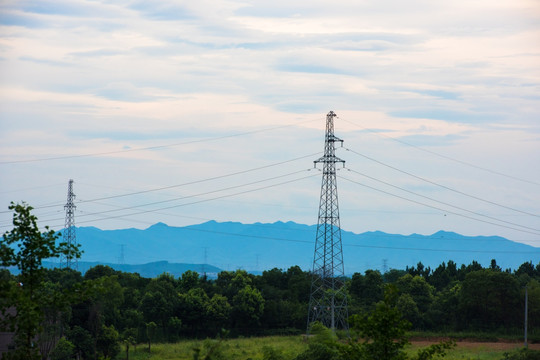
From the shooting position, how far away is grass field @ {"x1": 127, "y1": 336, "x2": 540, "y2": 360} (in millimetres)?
52750

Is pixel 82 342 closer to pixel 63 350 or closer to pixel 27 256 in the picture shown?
Answer: pixel 63 350

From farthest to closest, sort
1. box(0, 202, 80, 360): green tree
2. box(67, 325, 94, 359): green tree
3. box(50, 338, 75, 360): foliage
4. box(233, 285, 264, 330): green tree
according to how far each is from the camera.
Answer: box(233, 285, 264, 330): green tree < box(67, 325, 94, 359): green tree < box(50, 338, 75, 360): foliage < box(0, 202, 80, 360): green tree

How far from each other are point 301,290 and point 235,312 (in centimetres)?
1247

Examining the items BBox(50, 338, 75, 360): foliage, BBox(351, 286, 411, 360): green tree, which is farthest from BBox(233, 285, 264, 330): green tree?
BBox(351, 286, 411, 360): green tree

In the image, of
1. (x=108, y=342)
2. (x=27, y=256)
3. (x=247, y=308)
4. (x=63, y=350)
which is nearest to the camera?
(x=27, y=256)

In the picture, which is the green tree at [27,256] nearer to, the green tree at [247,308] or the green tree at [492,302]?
the green tree at [247,308]

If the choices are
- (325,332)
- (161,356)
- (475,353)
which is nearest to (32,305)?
(325,332)

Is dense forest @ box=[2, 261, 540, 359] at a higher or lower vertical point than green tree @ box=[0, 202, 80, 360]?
lower

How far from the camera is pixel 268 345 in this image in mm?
60656

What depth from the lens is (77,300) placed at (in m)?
17.9

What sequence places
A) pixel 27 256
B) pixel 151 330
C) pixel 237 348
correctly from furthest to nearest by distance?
pixel 151 330, pixel 237 348, pixel 27 256

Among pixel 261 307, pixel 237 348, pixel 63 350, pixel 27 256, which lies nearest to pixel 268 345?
pixel 237 348

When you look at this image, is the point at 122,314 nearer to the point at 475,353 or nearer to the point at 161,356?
the point at 161,356

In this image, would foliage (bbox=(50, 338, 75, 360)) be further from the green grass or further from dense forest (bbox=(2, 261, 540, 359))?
dense forest (bbox=(2, 261, 540, 359))
